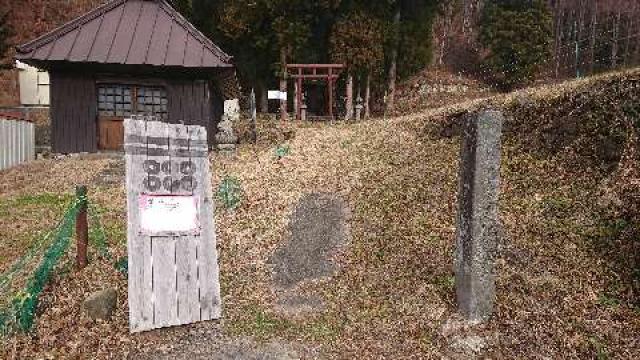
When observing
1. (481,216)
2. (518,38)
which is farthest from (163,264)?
(518,38)

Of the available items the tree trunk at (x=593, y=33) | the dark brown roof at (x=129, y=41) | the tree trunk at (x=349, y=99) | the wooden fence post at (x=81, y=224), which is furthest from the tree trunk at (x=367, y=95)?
the wooden fence post at (x=81, y=224)

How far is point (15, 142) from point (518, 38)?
25.2 m

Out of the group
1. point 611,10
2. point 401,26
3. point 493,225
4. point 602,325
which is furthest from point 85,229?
point 611,10

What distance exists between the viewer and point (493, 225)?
533 centimetres

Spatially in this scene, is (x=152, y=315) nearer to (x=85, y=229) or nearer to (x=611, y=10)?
(x=85, y=229)

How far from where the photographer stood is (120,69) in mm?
15430

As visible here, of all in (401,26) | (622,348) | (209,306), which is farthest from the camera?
(401,26)

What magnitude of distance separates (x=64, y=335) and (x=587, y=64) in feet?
119

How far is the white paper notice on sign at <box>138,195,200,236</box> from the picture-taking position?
5.29 metres

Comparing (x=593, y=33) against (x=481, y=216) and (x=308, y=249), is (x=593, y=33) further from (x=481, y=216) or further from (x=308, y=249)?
(x=481, y=216)

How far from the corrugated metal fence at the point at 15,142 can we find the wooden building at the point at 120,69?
148 cm

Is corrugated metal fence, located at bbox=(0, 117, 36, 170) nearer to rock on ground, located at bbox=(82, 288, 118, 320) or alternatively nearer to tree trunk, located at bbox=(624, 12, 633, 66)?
rock on ground, located at bbox=(82, 288, 118, 320)

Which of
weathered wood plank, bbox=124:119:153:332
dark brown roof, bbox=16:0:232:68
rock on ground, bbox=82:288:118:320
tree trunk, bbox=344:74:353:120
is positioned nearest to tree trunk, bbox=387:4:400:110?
tree trunk, bbox=344:74:353:120

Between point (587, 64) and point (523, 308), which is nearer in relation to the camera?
point (523, 308)
